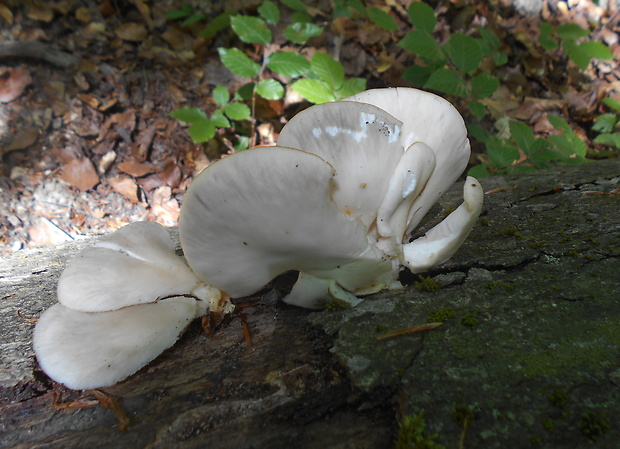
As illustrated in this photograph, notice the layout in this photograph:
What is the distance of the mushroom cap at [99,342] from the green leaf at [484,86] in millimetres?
3906

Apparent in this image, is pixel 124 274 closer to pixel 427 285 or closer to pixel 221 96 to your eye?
pixel 427 285

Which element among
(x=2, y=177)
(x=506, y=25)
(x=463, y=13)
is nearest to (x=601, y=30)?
(x=506, y=25)

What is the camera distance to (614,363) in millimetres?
1132

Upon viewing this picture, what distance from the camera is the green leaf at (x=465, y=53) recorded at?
3.91 metres

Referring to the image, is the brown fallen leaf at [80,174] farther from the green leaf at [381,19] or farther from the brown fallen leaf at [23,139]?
the green leaf at [381,19]

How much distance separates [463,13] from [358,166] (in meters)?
6.36

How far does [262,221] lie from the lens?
1.28 meters

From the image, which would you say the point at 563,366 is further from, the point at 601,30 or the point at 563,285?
the point at 601,30

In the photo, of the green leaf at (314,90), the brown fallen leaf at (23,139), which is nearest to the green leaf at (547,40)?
the green leaf at (314,90)

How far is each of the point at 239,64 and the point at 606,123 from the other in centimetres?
529

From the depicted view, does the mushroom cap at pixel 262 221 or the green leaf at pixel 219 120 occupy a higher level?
the mushroom cap at pixel 262 221

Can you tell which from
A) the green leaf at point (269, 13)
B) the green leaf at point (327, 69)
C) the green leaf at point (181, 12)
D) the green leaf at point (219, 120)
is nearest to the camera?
the green leaf at point (327, 69)

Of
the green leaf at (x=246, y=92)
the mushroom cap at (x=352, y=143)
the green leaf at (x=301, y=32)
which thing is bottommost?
the green leaf at (x=246, y=92)

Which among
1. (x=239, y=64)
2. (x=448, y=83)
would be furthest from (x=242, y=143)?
(x=448, y=83)
